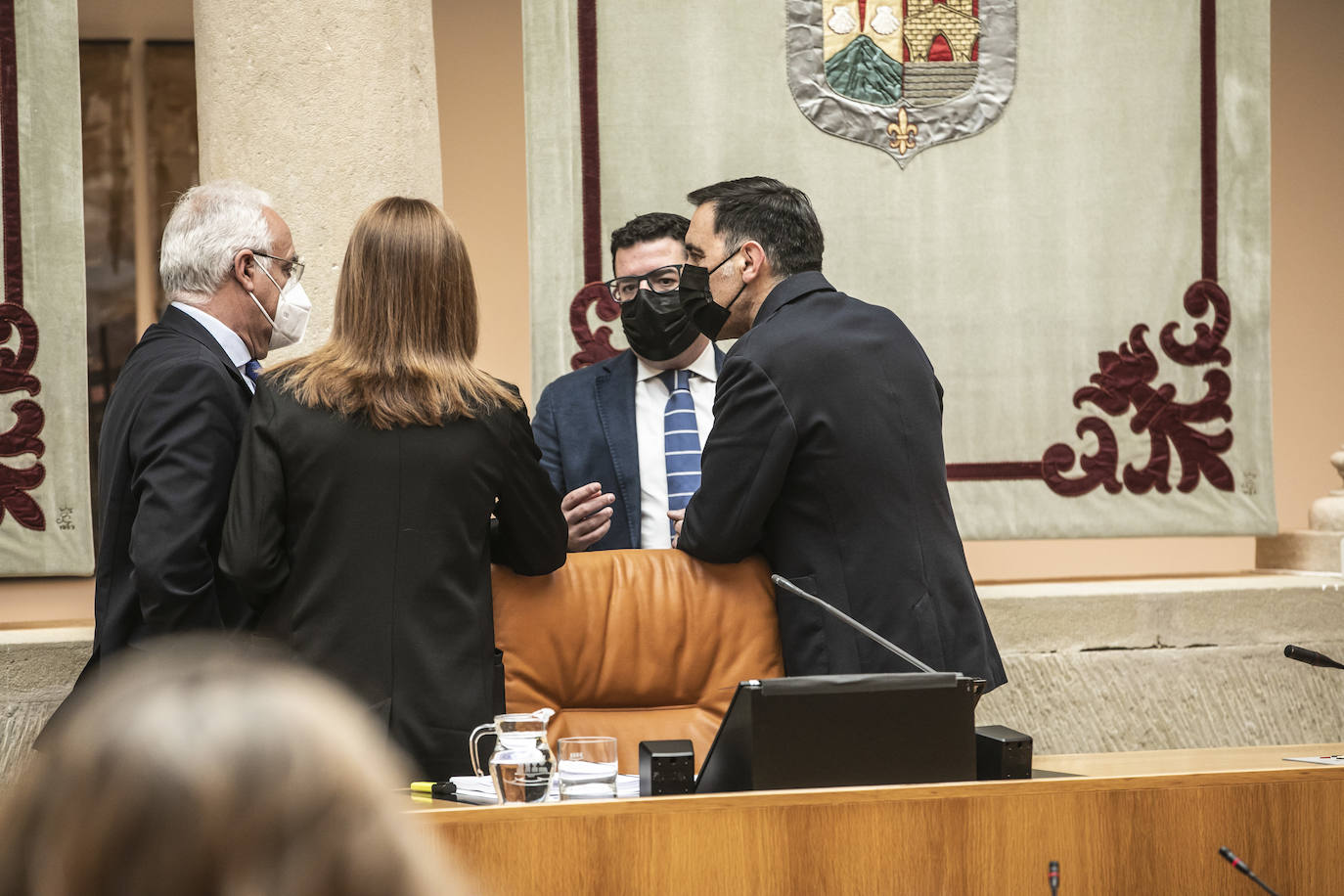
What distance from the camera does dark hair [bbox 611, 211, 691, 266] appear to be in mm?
3277

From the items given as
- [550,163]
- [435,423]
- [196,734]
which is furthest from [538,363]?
[196,734]

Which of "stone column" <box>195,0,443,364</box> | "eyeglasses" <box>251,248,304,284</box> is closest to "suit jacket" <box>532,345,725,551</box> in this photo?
"stone column" <box>195,0,443,364</box>

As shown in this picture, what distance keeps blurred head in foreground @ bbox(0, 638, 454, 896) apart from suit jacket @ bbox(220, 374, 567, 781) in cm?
166

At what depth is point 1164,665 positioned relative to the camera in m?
3.90

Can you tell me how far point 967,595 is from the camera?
8.41 ft

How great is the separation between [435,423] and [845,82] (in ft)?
7.15

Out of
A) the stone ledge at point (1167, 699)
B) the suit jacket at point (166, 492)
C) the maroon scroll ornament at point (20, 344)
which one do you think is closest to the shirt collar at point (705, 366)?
the suit jacket at point (166, 492)

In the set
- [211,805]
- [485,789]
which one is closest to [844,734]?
[485,789]

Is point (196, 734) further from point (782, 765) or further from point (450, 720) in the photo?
point (450, 720)

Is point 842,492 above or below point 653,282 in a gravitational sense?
below

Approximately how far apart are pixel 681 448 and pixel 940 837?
1350 millimetres

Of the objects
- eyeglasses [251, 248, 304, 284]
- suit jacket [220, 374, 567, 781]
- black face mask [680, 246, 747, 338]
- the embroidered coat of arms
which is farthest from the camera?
the embroidered coat of arms

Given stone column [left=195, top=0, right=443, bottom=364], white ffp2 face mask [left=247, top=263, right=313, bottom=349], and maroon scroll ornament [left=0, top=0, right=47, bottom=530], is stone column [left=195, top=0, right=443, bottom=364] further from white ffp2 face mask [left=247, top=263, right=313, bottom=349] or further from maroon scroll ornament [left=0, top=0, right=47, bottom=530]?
white ffp2 face mask [left=247, top=263, right=313, bottom=349]

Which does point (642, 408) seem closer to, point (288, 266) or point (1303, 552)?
point (288, 266)
